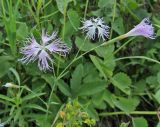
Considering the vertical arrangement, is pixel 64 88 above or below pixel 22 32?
below

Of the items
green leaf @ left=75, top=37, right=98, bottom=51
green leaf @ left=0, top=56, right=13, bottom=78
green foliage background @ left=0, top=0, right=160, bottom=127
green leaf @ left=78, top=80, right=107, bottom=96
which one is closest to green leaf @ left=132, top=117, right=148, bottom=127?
green foliage background @ left=0, top=0, right=160, bottom=127

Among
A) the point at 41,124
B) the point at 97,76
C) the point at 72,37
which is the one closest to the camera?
the point at 41,124

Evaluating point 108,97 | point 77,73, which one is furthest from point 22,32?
point 108,97

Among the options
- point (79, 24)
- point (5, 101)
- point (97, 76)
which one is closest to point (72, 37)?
point (79, 24)

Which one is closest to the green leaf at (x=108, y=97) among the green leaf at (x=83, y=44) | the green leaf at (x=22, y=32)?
the green leaf at (x=83, y=44)

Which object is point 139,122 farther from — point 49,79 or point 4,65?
point 4,65

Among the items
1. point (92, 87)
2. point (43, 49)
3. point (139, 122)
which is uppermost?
point (43, 49)

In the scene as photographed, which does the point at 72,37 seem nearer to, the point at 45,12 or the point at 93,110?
the point at 45,12
